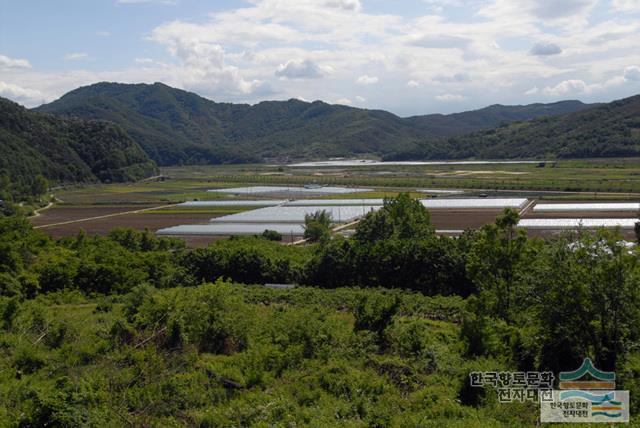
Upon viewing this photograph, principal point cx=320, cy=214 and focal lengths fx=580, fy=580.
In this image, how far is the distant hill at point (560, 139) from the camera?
12738cm

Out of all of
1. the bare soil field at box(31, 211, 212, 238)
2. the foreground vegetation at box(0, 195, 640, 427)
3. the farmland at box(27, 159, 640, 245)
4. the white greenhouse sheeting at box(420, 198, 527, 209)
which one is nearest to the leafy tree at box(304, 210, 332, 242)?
the farmland at box(27, 159, 640, 245)

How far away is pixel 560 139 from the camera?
144625 millimetres

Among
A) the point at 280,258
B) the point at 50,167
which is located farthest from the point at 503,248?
the point at 50,167

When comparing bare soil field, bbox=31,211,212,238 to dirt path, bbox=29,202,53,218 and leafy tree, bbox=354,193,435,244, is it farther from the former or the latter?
leafy tree, bbox=354,193,435,244

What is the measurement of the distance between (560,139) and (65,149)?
115 m

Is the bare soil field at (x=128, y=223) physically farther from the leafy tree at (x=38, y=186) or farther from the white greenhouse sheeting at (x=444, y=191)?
the white greenhouse sheeting at (x=444, y=191)

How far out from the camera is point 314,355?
16.4m

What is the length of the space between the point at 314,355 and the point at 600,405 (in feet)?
24.6

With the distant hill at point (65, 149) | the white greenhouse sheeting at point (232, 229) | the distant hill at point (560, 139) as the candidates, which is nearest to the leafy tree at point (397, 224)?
the white greenhouse sheeting at point (232, 229)

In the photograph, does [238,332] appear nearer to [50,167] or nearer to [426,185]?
[426,185]

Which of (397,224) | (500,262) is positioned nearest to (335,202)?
(397,224)

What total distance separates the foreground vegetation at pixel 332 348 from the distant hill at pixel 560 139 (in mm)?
117612

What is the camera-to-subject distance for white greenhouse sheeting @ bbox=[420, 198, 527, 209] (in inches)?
2478

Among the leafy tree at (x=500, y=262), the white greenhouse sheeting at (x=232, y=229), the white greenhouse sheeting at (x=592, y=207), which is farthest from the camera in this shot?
the white greenhouse sheeting at (x=592, y=207)
